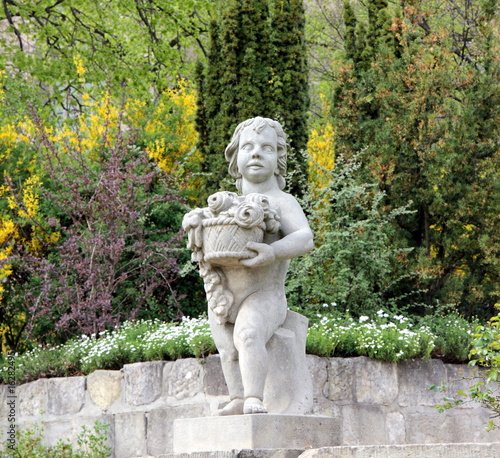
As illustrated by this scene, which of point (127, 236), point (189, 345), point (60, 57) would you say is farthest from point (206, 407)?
point (60, 57)

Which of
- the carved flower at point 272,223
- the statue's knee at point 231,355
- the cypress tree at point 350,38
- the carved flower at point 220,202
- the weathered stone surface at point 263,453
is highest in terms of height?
the cypress tree at point 350,38

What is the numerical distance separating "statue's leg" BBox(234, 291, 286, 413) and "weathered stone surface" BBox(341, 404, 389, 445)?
8.59 ft

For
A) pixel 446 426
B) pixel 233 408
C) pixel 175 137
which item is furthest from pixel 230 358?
pixel 175 137

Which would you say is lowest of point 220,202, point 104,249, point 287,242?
point 287,242

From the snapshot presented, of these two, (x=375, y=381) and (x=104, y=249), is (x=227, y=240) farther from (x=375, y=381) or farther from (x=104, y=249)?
(x=104, y=249)

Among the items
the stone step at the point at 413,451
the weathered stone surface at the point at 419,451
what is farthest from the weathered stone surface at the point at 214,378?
the weathered stone surface at the point at 419,451

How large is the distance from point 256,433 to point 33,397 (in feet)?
14.4

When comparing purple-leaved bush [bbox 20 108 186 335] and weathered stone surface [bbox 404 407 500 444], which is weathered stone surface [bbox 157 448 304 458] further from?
purple-leaved bush [bbox 20 108 186 335]

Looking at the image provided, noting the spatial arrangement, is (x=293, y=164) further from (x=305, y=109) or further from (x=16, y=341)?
(x=16, y=341)

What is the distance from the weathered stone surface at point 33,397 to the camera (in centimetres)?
782

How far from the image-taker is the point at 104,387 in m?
7.32

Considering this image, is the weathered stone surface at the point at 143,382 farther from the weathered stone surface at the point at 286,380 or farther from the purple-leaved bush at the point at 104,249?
the weathered stone surface at the point at 286,380

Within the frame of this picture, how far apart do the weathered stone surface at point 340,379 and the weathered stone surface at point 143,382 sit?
135cm

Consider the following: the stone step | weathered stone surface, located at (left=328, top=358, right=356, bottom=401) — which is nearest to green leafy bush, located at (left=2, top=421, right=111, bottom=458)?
weathered stone surface, located at (left=328, top=358, right=356, bottom=401)
